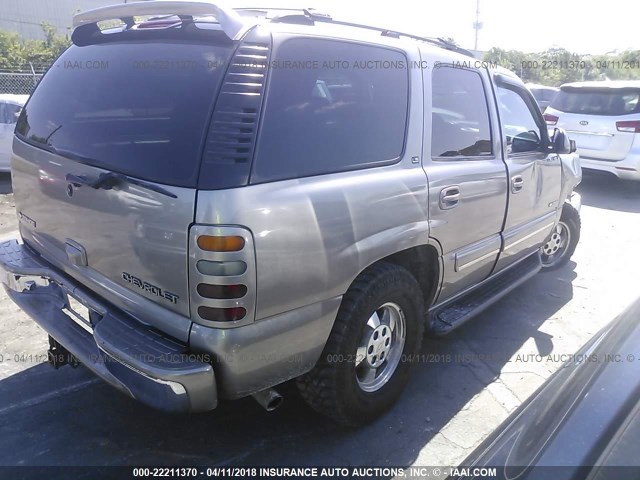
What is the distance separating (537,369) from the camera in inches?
141

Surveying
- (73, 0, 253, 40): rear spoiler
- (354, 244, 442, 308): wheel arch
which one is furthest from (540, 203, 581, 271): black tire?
(73, 0, 253, 40): rear spoiler

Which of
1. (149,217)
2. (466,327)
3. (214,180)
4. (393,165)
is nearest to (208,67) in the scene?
(214,180)

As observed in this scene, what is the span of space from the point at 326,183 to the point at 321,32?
2.41 ft

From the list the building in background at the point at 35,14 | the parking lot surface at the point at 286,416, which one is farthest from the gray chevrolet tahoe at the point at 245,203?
the building in background at the point at 35,14

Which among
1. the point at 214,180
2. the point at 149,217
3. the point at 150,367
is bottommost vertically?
the point at 150,367

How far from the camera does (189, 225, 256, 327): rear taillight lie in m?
1.99

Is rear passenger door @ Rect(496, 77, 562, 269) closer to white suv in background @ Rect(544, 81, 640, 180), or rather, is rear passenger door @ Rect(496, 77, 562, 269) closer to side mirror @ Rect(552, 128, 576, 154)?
side mirror @ Rect(552, 128, 576, 154)

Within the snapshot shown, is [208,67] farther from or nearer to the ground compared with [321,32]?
nearer to the ground

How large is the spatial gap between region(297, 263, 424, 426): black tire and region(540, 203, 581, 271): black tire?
294cm

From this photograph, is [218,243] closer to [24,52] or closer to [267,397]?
[267,397]

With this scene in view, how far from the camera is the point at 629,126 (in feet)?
27.4

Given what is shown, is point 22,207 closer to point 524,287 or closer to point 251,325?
point 251,325

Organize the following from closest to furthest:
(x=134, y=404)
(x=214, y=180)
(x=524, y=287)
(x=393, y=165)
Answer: (x=214, y=180)
(x=393, y=165)
(x=134, y=404)
(x=524, y=287)

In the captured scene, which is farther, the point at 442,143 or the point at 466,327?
the point at 466,327
